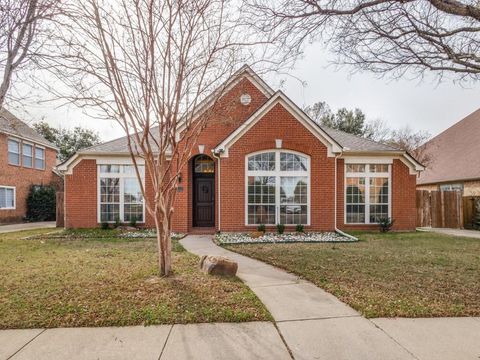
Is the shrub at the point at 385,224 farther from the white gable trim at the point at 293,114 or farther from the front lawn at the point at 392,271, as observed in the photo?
the white gable trim at the point at 293,114

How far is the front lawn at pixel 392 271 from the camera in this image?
4434 mm

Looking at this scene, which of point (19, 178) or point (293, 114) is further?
point (19, 178)

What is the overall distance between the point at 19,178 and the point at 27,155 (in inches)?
74.0

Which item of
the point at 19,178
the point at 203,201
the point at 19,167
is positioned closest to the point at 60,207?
the point at 19,178

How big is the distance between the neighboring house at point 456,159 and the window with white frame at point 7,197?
91.9 ft

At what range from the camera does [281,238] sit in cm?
1088

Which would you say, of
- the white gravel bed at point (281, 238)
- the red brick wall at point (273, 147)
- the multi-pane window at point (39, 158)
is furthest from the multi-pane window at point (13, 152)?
the white gravel bed at point (281, 238)

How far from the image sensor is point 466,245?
33.1 feet

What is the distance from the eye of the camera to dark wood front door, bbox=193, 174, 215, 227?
13.7m

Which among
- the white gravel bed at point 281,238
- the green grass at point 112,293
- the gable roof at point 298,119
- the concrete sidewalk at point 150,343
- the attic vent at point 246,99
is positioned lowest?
the white gravel bed at point 281,238

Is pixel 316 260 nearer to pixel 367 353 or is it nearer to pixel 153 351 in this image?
pixel 367 353

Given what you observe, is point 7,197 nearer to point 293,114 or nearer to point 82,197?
point 82,197

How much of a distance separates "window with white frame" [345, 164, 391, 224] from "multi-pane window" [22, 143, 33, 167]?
2089cm

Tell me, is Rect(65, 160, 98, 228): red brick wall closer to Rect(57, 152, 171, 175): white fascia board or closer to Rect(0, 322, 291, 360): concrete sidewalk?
Rect(57, 152, 171, 175): white fascia board
